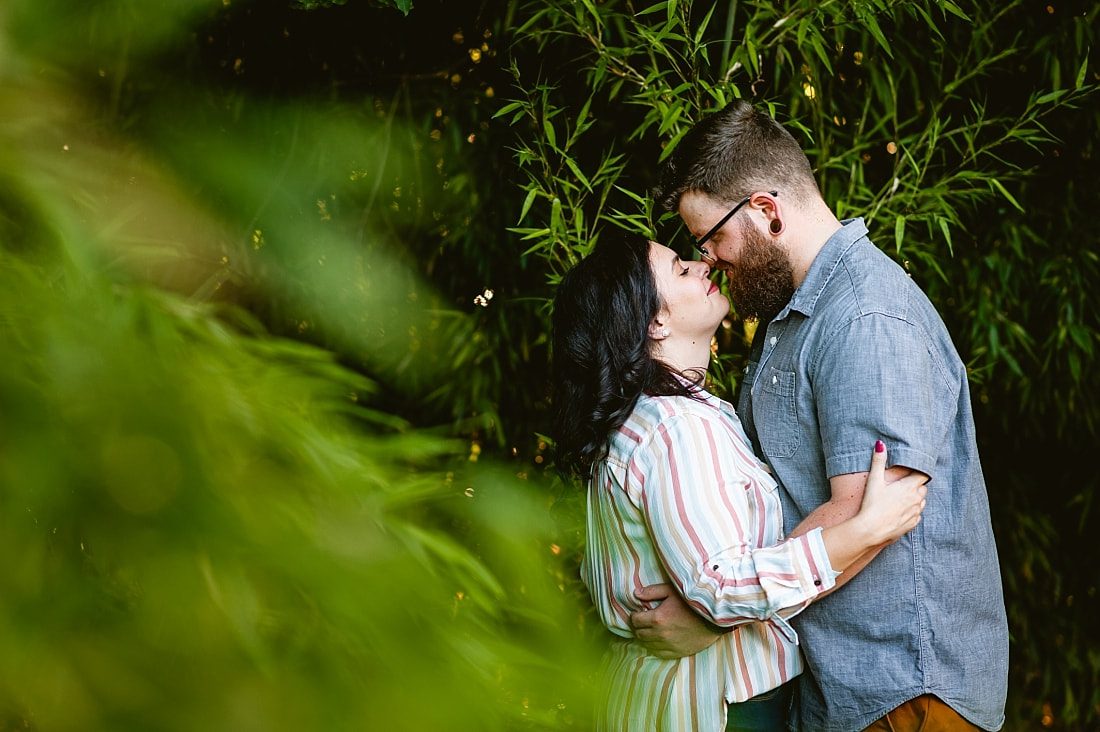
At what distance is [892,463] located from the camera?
55.4 inches

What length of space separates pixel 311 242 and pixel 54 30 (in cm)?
17

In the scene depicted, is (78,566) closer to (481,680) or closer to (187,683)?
(187,683)

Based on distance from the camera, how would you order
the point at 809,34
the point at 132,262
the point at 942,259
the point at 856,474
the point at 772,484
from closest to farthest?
the point at 132,262 < the point at 856,474 < the point at 772,484 < the point at 809,34 < the point at 942,259

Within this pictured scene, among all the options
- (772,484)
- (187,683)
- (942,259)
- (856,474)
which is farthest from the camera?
(942,259)

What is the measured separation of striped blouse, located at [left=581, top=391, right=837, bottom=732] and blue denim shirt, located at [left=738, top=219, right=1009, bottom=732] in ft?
0.28

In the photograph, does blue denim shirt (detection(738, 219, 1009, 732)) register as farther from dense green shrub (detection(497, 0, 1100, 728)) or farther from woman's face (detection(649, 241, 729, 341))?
dense green shrub (detection(497, 0, 1100, 728))

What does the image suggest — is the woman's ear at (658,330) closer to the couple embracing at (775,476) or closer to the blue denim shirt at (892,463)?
the couple embracing at (775,476)

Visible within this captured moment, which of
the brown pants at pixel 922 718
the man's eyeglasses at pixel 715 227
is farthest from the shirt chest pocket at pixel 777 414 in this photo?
the brown pants at pixel 922 718

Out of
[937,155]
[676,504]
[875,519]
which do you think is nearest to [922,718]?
[875,519]

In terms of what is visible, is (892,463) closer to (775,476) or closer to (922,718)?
(775,476)

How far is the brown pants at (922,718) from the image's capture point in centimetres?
149

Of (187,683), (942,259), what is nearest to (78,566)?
(187,683)

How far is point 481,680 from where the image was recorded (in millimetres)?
409

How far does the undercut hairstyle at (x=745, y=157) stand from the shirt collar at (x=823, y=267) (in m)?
0.12
